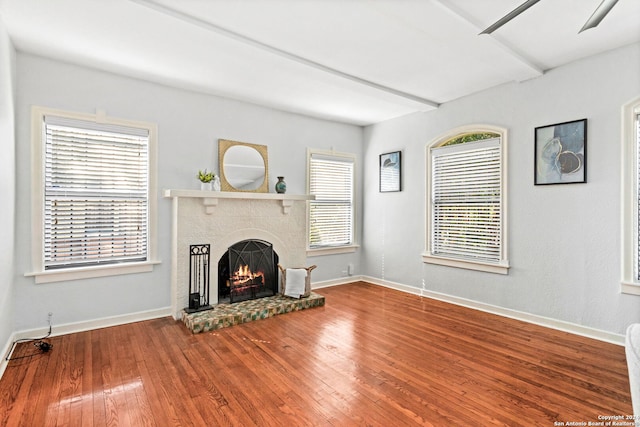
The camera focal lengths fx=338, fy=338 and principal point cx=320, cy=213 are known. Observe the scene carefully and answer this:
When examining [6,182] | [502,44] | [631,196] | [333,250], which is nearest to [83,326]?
[6,182]

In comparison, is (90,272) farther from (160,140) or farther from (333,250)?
(333,250)

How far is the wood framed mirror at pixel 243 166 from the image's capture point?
14.2 feet

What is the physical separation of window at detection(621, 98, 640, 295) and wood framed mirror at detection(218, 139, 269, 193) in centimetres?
387

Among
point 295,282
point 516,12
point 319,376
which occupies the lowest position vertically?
→ point 319,376

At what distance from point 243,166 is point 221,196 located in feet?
2.14

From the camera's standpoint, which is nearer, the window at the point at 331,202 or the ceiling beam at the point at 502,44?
the ceiling beam at the point at 502,44

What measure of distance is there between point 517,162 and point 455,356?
7.56 feet

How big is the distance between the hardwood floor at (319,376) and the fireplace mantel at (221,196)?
4.54 ft

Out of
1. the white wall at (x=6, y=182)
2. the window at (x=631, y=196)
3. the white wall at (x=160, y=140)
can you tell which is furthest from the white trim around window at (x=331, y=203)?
the window at (x=631, y=196)

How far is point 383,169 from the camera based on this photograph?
18.0 ft

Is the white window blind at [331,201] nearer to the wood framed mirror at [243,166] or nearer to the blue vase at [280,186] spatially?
the blue vase at [280,186]

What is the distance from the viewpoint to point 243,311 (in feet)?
12.5

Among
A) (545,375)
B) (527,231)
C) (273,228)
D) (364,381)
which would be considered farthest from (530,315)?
(273,228)

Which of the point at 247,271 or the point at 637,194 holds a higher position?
the point at 637,194
